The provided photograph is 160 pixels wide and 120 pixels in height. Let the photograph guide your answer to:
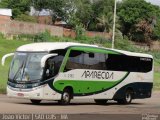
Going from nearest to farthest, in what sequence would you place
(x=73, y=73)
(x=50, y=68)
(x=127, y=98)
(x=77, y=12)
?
1. (x=50, y=68)
2. (x=73, y=73)
3. (x=127, y=98)
4. (x=77, y=12)

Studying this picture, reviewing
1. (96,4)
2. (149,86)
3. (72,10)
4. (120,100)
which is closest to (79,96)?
(120,100)

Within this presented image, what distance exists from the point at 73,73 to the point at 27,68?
2583 mm

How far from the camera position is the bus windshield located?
2569cm

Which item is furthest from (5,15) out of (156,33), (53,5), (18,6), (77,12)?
(156,33)

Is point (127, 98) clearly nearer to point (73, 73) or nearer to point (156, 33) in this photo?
point (73, 73)

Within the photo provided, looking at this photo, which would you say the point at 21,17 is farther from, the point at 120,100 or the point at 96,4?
the point at 120,100

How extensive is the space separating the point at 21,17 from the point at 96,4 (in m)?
24.3

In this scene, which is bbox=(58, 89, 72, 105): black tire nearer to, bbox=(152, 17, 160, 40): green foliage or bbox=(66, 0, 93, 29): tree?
bbox=(66, 0, 93, 29): tree

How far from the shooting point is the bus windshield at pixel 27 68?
84.3 ft

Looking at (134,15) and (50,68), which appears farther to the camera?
(134,15)

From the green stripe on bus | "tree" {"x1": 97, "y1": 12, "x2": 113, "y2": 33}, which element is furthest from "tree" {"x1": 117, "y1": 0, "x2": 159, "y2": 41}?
the green stripe on bus

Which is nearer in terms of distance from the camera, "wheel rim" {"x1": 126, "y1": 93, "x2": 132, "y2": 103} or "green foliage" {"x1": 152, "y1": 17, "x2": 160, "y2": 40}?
"wheel rim" {"x1": 126, "y1": 93, "x2": 132, "y2": 103}

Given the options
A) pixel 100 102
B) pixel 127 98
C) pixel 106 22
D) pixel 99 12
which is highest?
pixel 99 12

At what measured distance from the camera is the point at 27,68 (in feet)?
84.6
